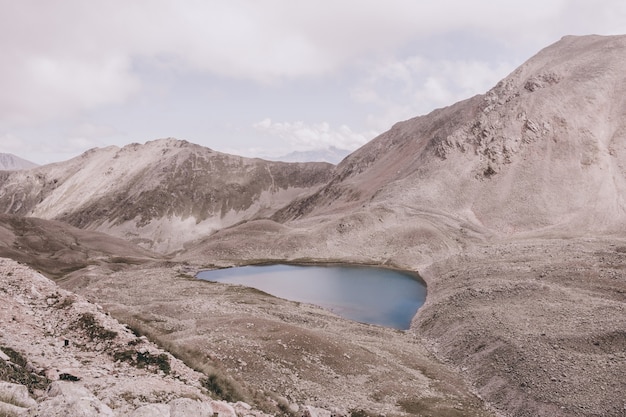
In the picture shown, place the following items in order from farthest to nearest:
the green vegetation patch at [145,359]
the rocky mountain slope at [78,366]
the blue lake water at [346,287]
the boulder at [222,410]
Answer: the blue lake water at [346,287]
the green vegetation patch at [145,359]
the boulder at [222,410]
the rocky mountain slope at [78,366]

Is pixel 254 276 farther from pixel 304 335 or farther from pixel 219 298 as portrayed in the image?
pixel 304 335

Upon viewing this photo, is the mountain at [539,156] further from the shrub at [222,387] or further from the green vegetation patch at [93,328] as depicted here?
the green vegetation patch at [93,328]

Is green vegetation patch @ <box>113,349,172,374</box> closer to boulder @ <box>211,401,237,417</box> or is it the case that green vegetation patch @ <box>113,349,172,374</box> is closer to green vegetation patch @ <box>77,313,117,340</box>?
green vegetation patch @ <box>77,313,117,340</box>

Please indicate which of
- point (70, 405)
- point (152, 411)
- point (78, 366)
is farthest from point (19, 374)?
point (152, 411)

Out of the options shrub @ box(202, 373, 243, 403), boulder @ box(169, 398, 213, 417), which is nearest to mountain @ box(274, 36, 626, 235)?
shrub @ box(202, 373, 243, 403)

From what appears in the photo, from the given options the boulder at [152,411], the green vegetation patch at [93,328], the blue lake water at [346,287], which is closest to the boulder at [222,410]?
the boulder at [152,411]

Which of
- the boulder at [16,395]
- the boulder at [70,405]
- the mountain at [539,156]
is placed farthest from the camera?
the mountain at [539,156]

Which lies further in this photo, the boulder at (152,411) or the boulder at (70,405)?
the boulder at (152,411)

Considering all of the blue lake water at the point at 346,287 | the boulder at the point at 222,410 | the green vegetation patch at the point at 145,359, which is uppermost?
the green vegetation patch at the point at 145,359
